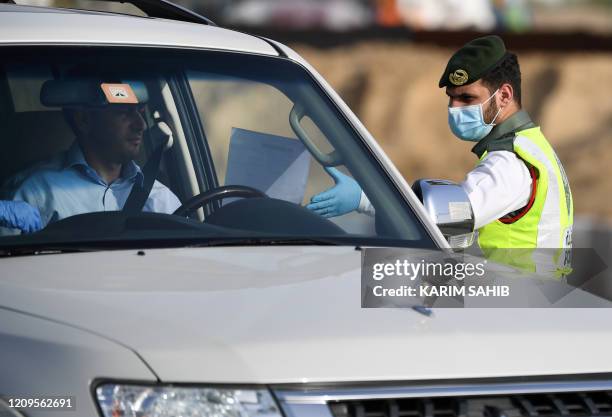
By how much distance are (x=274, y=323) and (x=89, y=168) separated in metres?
1.65

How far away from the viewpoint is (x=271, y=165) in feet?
16.1

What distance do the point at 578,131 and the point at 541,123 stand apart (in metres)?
1.18

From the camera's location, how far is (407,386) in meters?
3.27

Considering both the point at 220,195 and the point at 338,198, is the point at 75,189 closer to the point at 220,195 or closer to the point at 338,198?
the point at 220,195

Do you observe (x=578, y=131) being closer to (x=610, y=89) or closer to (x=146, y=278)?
(x=610, y=89)

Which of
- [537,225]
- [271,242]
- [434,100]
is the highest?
[434,100]

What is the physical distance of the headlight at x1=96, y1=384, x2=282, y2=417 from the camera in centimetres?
316

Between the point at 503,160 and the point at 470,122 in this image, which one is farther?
the point at 470,122

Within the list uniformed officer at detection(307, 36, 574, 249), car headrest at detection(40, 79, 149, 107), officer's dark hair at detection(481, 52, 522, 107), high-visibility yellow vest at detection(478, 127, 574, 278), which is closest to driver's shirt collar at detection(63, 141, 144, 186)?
car headrest at detection(40, 79, 149, 107)

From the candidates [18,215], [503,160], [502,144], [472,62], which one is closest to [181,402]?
[18,215]

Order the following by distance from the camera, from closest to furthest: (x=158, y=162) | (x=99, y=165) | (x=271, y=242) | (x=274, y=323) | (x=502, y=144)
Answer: (x=274, y=323)
(x=271, y=242)
(x=99, y=165)
(x=158, y=162)
(x=502, y=144)

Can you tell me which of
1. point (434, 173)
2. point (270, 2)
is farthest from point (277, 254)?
point (270, 2)

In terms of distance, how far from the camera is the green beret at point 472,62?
19.8 ft

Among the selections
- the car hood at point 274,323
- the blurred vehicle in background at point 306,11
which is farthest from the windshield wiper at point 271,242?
the blurred vehicle in background at point 306,11
